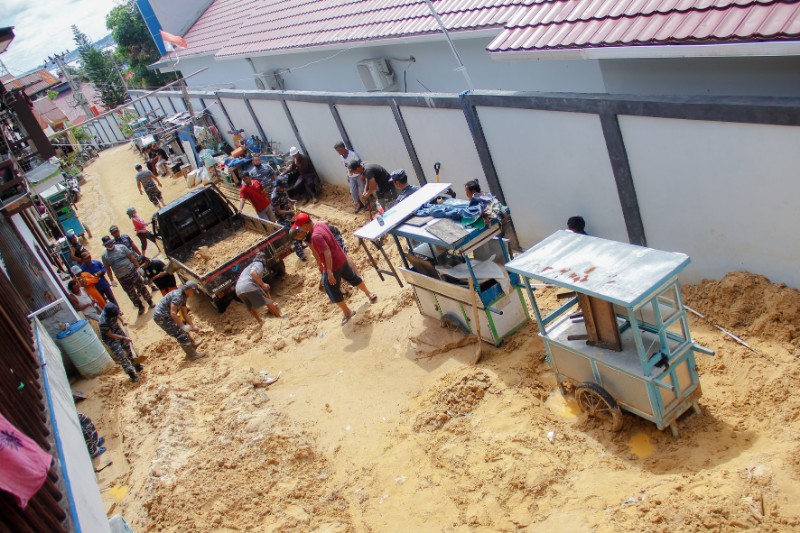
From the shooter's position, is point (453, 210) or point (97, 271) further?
point (97, 271)

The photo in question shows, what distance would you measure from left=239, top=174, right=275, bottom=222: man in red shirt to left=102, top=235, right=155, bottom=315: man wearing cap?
250 centimetres

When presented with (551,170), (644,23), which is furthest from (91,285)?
(644,23)

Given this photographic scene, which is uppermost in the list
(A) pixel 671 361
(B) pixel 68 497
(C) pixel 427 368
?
(B) pixel 68 497

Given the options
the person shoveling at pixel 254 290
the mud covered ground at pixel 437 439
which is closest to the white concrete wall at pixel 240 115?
the person shoveling at pixel 254 290

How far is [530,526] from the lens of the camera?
5.47m

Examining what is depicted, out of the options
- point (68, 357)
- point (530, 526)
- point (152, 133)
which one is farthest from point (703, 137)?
point (152, 133)

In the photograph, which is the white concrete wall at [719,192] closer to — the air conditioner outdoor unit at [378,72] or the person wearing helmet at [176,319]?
the person wearing helmet at [176,319]

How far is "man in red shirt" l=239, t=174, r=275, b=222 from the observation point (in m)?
13.4

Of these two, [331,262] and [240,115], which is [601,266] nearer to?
[331,262]

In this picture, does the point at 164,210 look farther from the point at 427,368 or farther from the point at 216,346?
the point at 427,368

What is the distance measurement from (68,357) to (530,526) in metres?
8.57

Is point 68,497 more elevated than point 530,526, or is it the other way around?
point 68,497

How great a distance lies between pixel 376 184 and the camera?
478 inches

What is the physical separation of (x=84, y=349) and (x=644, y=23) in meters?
9.62
